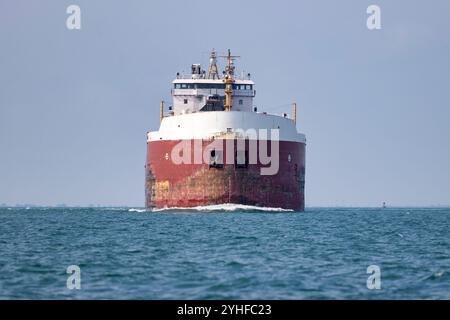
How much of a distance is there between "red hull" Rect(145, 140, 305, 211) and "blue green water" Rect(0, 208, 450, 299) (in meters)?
15.7

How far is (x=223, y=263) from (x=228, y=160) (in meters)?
33.7

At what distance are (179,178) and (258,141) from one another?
669 centimetres

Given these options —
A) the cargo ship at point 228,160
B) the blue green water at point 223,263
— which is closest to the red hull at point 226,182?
the cargo ship at point 228,160

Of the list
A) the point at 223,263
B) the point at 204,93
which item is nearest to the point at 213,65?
the point at 204,93

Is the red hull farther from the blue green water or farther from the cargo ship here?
the blue green water

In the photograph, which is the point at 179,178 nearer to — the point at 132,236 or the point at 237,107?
the point at 237,107

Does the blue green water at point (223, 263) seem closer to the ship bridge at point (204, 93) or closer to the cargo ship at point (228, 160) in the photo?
the cargo ship at point (228, 160)

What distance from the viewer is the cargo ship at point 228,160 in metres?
63.1

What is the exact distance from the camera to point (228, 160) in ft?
207

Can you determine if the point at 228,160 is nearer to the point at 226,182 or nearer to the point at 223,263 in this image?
the point at 226,182

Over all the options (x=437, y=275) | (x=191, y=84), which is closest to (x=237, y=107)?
(x=191, y=84)

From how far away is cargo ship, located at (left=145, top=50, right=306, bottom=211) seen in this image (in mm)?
63062

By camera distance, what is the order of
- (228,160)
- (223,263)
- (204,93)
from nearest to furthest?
1. (223,263)
2. (228,160)
3. (204,93)

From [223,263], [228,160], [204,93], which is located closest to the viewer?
[223,263]
